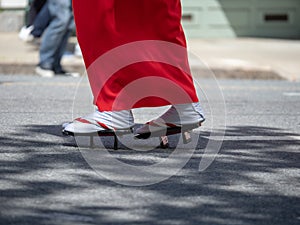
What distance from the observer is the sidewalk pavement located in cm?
1198

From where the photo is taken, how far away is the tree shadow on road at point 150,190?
13.0 feet

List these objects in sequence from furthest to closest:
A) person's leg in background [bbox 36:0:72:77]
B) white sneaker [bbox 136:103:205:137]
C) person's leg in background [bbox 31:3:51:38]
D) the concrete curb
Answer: the concrete curb < person's leg in background [bbox 31:3:51:38] < person's leg in background [bbox 36:0:72:77] < white sneaker [bbox 136:103:205:137]

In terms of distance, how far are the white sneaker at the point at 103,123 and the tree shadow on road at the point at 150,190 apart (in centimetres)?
12

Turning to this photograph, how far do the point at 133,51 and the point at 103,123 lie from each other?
42cm

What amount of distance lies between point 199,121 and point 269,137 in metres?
0.94

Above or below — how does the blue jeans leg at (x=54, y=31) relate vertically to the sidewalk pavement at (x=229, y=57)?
above

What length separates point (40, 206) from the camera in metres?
4.06

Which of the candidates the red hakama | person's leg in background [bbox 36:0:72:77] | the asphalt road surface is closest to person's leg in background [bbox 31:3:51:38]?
person's leg in background [bbox 36:0:72:77]

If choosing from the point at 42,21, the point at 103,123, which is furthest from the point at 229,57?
the point at 103,123

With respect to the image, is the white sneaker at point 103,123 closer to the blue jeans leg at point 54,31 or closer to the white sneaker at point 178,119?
the white sneaker at point 178,119

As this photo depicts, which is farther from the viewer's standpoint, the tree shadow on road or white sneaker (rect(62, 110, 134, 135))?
white sneaker (rect(62, 110, 134, 135))

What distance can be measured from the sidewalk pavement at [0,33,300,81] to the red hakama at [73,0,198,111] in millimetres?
6395

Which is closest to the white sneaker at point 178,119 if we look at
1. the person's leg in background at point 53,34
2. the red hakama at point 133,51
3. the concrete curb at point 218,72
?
the red hakama at point 133,51

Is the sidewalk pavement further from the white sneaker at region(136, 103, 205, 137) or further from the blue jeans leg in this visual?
the white sneaker at region(136, 103, 205, 137)
